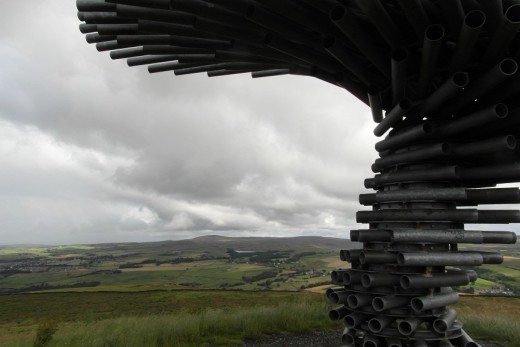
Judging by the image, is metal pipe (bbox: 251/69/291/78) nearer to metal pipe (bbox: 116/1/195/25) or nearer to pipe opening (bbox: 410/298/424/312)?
metal pipe (bbox: 116/1/195/25)

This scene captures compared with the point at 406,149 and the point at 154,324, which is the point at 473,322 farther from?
the point at 154,324

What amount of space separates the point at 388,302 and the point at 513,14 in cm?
350

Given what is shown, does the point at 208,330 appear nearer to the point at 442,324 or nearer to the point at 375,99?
the point at 442,324

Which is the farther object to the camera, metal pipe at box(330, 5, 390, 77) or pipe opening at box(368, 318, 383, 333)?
pipe opening at box(368, 318, 383, 333)

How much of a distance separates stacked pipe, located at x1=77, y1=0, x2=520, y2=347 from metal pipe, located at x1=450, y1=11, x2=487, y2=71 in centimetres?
2

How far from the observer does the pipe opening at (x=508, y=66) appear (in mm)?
3992

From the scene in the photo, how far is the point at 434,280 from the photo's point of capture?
4.77m

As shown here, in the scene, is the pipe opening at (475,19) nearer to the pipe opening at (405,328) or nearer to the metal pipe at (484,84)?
the metal pipe at (484,84)

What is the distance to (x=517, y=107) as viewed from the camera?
5.02 m

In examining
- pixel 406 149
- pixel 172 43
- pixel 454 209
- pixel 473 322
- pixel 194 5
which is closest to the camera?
pixel 194 5

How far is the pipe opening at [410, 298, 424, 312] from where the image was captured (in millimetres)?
4695

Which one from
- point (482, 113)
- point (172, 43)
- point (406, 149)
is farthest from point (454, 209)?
point (172, 43)

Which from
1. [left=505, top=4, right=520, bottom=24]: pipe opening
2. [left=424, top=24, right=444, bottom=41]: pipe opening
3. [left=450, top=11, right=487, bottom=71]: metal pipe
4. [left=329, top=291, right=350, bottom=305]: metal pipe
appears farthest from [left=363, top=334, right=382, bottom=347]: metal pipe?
[left=505, top=4, right=520, bottom=24]: pipe opening

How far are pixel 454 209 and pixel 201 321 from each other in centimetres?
675
